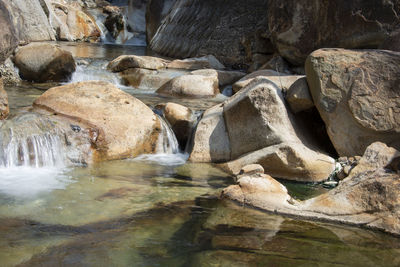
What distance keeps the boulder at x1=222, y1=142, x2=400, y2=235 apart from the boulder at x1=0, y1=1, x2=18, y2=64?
10.5 ft

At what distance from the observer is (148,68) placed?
1154 centimetres

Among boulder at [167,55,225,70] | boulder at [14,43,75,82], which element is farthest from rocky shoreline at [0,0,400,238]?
boulder at [167,55,225,70]

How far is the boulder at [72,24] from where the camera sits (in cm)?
2044

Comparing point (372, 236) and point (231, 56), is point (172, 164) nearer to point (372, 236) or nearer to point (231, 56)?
point (372, 236)

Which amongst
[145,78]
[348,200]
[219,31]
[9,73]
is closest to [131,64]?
[145,78]

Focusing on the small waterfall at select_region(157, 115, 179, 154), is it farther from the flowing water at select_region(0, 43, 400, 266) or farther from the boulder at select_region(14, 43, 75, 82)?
the boulder at select_region(14, 43, 75, 82)

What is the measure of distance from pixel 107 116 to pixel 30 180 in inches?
62.7

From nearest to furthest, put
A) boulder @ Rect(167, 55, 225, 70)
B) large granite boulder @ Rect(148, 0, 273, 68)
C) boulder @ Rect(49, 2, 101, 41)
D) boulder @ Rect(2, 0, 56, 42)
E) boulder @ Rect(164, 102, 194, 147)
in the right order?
boulder @ Rect(164, 102, 194, 147) < boulder @ Rect(167, 55, 225, 70) < large granite boulder @ Rect(148, 0, 273, 68) < boulder @ Rect(2, 0, 56, 42) < boulder @ Rect(49, 2, 101, 41)

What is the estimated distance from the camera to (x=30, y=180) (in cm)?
491

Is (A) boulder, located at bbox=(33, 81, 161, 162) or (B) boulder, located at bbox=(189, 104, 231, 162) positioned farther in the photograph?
(B) boulder, located at bbox=(189, 104, 231, 162)

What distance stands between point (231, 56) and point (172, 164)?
807 cm

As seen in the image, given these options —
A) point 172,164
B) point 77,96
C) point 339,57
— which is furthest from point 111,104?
point 339,57

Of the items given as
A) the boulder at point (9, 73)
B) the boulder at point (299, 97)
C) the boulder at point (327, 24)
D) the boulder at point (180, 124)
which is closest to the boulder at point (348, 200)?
the boulder at point (299, 97)

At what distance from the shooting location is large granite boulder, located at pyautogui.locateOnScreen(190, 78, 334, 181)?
5.41 meters
